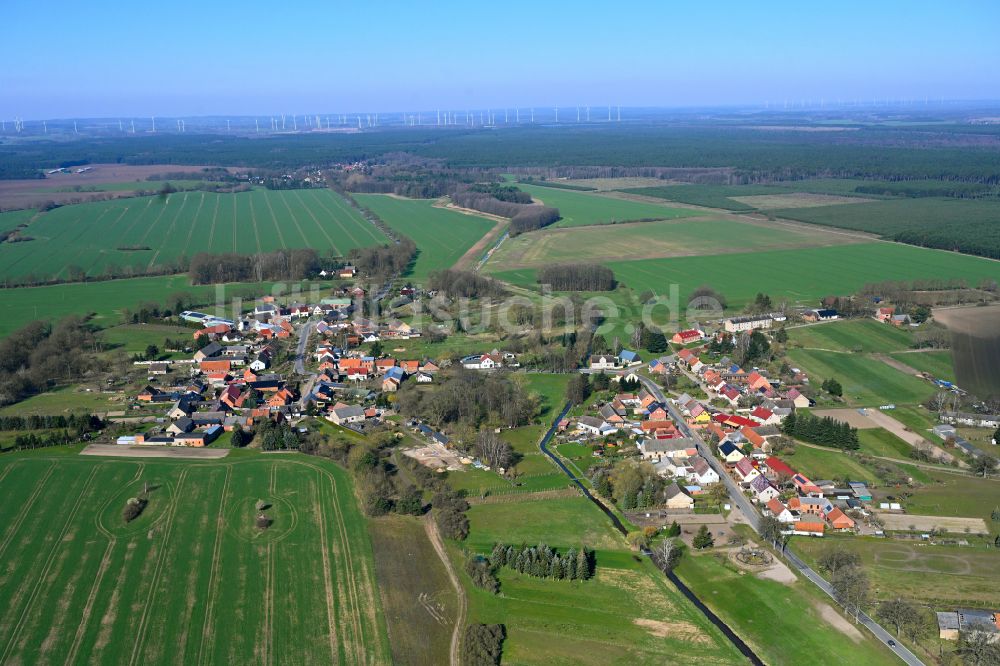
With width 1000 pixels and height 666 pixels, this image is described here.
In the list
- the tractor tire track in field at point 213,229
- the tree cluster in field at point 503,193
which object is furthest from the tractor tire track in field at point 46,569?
the tree cluster in field at point 503,193

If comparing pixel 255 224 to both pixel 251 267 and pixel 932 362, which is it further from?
pixel 932 362

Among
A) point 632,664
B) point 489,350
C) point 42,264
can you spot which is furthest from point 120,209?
point 632,664

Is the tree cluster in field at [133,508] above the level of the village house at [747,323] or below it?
below

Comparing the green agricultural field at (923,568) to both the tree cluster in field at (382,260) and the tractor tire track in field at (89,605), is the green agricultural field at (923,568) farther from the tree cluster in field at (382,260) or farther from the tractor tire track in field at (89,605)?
the tree cluster in field at (382,260)

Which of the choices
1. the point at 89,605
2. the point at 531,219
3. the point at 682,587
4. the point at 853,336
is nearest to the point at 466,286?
the point at 853,336

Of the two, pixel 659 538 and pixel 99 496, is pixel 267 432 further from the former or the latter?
pixel 659 538
